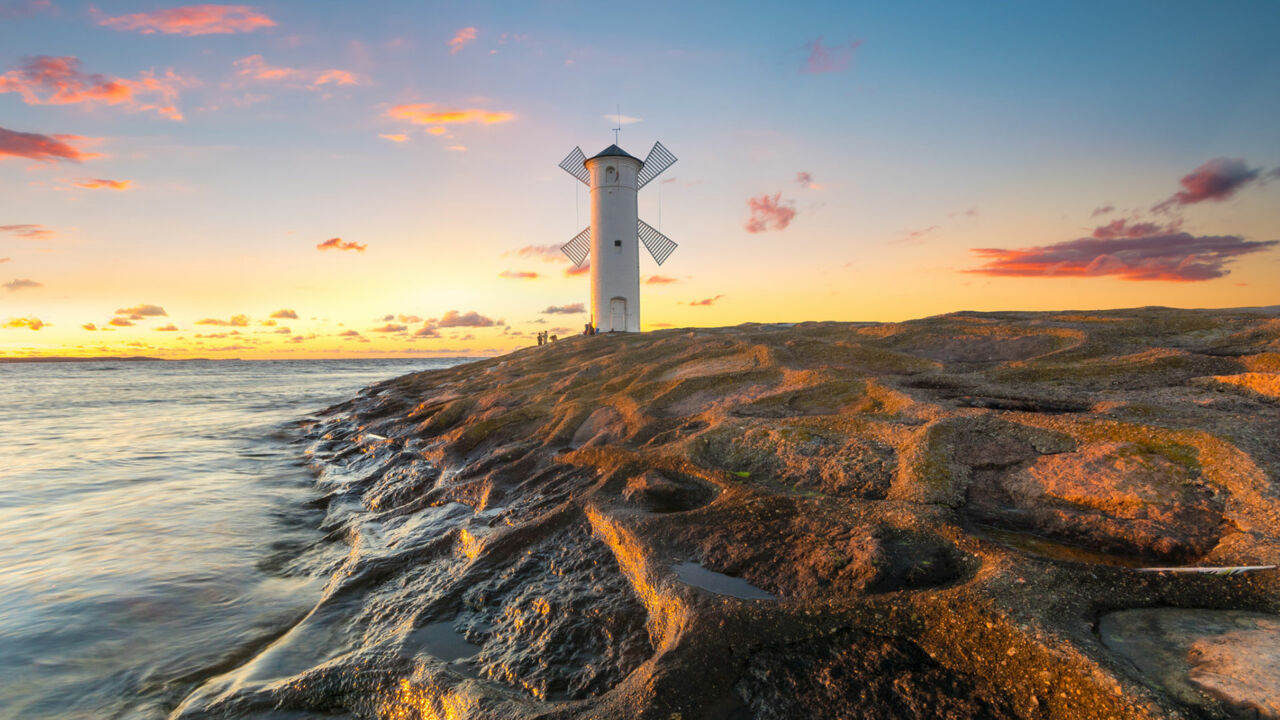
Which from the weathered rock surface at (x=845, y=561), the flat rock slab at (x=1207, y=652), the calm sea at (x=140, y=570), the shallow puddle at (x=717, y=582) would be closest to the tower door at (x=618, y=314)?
the calm sea at (x=140, y=570)

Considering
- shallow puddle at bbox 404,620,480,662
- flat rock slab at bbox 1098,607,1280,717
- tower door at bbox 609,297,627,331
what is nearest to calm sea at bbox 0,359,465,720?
shallow puddle at bbox 404,620,480,662

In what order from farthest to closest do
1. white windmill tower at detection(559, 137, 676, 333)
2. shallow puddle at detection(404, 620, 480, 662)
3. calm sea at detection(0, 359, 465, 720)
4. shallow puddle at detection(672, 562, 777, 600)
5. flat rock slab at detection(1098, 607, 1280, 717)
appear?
white windmill tower at detection(559, 137, 676, 333)
calm sea at detection(0, 359, 465, 720)
shallow puddle at detection(404, 620, 480, 662)
shallow puddle at detection(672, 562, 777, 600)
flat rock slab at detection(1098, 607, 1280, 717)

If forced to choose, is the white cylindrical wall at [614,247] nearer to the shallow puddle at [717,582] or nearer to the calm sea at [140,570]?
the calm sea at [140,570]

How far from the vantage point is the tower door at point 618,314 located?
1187 inches

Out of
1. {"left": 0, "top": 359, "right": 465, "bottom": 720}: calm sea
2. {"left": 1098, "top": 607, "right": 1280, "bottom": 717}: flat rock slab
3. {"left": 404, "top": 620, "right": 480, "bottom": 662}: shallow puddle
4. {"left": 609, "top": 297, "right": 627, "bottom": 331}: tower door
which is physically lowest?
{"left": 0, "top": 359, "right": 465, "bottom": 720}: calm sea

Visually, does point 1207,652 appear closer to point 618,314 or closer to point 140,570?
point 140,570

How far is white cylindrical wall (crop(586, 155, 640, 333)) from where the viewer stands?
30156mm

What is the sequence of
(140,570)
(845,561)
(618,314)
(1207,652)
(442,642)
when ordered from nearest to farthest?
(1207,652)
(845,561)
(442,642)
(140,570)
(618,314)

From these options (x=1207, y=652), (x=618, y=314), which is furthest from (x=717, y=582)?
(x=618, y=314)

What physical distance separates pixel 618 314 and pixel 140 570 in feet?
82.5

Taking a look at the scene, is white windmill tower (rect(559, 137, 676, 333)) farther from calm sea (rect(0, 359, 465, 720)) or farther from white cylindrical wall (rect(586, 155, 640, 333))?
calm sea (rect(0, 359, 465, 720))

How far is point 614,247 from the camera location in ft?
99.7

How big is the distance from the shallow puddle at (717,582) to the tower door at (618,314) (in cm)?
2672

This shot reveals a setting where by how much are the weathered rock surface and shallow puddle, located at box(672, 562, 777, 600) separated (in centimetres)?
3
